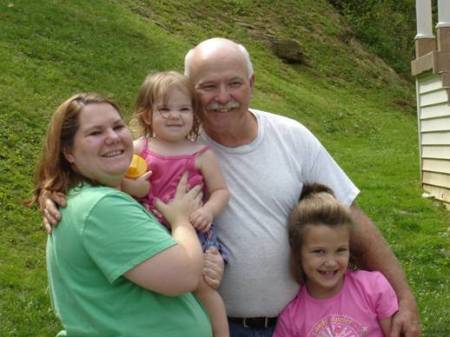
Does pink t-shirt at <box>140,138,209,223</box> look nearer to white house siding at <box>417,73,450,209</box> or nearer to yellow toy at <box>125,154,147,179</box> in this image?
yellow toy at <box>125,154,147,179</box>

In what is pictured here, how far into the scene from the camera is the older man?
3535mm

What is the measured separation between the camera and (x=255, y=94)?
18938mm

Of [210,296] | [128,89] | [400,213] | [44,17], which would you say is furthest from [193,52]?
[44,17]

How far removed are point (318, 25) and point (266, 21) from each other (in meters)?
2.94

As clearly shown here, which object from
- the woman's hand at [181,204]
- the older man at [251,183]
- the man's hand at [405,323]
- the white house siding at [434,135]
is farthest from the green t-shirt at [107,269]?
the white house siding at [434,135]

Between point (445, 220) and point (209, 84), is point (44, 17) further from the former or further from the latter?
point (209, 84)

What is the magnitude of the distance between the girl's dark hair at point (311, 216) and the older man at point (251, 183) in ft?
0.15

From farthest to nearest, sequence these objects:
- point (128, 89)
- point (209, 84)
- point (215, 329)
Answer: point (128, 89) < point (209, 84) < point (215, 329)

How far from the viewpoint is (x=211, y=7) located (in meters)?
26.2

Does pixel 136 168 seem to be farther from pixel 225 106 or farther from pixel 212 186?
pixel 225 106

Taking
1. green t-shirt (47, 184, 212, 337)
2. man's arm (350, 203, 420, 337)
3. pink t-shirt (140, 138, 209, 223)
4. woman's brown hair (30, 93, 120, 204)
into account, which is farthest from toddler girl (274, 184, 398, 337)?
woman's brown hair (30, 93, 120, 204)

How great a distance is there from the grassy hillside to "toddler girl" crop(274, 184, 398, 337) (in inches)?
122

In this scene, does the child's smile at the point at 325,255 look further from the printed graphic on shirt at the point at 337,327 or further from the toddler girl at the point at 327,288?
the printed graphic on shirt at the point at 337,327

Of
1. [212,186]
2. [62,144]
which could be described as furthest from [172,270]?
[212,186]
